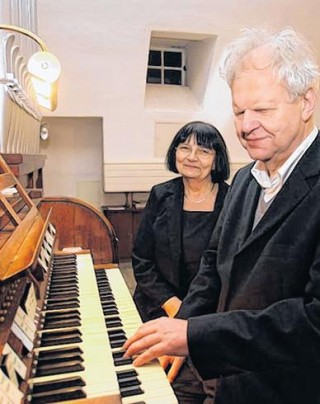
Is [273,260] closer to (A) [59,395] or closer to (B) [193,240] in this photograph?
(A) [59,395]

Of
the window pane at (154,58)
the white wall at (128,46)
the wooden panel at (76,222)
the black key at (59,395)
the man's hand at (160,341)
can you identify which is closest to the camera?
the black key at (59,395)

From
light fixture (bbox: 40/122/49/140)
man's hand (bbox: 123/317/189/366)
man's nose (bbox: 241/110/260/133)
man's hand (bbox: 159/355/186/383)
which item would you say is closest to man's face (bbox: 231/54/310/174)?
man's nose (bbox: 241/110/260/133)

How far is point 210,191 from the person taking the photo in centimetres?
194

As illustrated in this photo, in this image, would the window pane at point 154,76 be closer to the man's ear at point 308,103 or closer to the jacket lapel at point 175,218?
the jacket lapel at point 175,218

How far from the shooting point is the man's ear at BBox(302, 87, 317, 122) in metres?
0.99

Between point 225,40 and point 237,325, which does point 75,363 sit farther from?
point 225,40

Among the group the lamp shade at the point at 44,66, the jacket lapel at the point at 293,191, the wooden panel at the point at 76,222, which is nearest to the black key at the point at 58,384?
the jacket lapel at the point at 293,191

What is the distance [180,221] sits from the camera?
6.04 ft

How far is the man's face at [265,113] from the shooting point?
979 mm

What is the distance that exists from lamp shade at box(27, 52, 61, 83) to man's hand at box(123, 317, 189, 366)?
1480mm

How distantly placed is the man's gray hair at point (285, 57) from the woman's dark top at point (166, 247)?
0.86 metres

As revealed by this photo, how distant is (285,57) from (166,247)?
1050mm

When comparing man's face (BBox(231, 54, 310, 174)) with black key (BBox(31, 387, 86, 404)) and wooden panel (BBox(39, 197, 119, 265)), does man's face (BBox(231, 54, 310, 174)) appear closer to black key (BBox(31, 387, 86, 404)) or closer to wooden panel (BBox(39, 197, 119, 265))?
black key (BBox(31, 387, 86, 404))

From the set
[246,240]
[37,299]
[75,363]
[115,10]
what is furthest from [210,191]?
[115,10]
